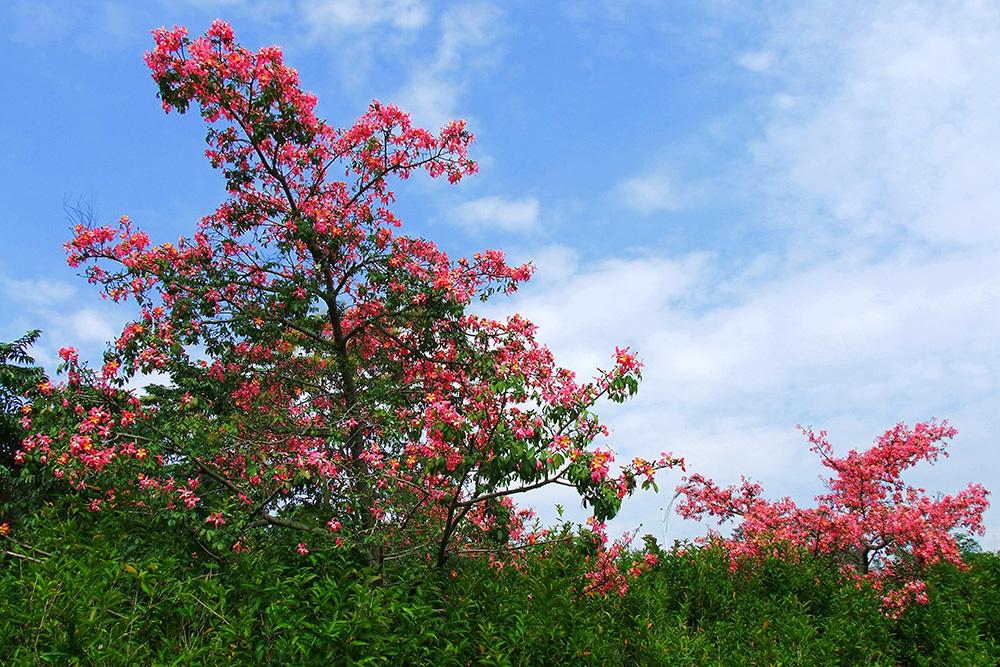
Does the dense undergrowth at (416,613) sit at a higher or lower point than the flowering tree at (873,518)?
lower

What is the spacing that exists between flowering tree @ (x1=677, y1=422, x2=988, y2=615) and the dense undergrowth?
0.77 meters

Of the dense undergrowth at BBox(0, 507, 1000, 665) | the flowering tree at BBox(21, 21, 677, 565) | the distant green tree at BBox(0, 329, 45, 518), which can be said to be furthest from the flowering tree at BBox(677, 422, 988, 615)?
the distant green tree at BBox(0, 329, 45, 518)

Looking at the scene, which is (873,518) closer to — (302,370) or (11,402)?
(302,370)

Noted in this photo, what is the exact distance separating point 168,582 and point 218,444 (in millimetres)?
1933

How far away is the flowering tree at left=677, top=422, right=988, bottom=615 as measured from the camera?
502 inches

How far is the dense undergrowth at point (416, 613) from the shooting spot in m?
6.84

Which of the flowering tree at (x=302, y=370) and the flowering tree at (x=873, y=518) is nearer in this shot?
the flowering tree at (x=302, y=370)

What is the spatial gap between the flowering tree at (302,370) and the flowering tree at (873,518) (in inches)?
253

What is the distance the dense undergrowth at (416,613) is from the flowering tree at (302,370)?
0.57 metres

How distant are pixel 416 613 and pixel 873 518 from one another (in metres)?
9.42

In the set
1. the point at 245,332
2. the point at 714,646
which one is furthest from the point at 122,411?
the point at 714,646

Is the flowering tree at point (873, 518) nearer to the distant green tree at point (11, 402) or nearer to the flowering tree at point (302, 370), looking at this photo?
the flowering tree at point (302, 370)

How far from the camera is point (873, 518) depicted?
13.2 metres

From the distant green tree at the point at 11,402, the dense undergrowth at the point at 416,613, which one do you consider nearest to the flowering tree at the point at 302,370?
the dense undergrowth at the point at 416,613
